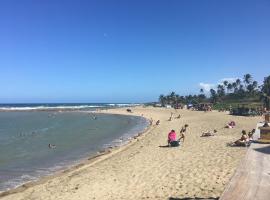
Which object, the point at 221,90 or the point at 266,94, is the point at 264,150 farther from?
the point at 221,90

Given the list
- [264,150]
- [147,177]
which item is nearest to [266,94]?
[147,177]

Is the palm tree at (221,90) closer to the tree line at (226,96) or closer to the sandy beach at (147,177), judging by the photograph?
the tree line at (226,96)

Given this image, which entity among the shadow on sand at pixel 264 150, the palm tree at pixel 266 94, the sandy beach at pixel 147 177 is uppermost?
the palm tree at pixel 266 94

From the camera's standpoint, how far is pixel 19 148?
34.8m

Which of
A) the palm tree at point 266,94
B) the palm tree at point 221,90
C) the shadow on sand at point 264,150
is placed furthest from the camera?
the palm tree at point 221,90

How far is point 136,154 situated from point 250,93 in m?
115

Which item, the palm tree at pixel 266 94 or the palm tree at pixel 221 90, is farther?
the palm tree at pixel 221 90

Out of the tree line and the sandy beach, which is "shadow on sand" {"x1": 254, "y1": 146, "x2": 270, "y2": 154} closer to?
the sandy beach

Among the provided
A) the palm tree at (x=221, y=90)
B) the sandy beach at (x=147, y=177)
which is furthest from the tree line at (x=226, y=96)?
the sandy beach at (x=147, y=177)

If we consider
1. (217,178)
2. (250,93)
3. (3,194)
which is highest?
(250,93)

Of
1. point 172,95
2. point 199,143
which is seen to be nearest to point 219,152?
point 199,143

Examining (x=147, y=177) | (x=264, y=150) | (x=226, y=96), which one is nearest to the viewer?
(x=264, y=150)

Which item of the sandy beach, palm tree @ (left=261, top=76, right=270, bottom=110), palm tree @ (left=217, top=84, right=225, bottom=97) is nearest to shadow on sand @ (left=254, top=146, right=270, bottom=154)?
the sandy beach

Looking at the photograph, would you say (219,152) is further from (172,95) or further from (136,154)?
(172,95)
